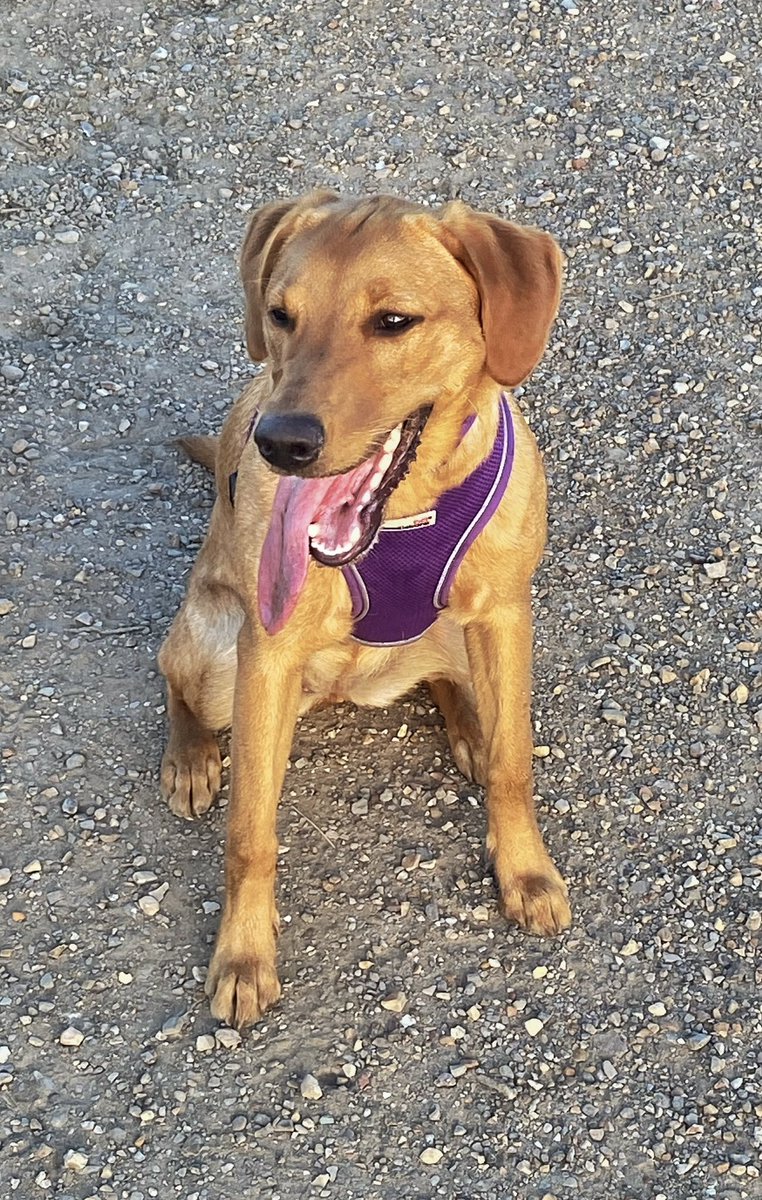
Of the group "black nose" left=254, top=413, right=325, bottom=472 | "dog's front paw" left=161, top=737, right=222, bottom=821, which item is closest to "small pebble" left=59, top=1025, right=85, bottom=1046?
"dog's front paw" left=161, top=737, right=222, bottom=821

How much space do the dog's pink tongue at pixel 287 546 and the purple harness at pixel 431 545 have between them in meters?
0.22

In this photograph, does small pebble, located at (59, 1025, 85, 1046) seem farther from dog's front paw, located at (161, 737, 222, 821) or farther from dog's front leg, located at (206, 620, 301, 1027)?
dog's front paw, located at (161, 737, 222, 821)

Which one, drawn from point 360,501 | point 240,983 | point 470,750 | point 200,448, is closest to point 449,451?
point 360,501

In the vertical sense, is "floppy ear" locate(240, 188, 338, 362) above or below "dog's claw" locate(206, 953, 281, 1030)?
above

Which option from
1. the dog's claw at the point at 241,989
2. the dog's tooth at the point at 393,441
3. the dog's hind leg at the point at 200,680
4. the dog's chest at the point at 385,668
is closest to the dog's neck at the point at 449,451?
the dog's tooth at the point at 393,441

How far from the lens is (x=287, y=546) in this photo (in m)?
4.12

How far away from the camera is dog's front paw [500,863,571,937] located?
15.9ft

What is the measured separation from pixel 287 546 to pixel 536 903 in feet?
5.27

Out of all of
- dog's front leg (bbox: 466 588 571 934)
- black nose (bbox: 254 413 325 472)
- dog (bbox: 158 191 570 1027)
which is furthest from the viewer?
dog's front leg (bbox: 466 588 571 934)

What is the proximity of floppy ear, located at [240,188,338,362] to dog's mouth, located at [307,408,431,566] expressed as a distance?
0.64 m

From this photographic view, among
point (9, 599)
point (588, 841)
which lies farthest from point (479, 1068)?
point (9, 599)

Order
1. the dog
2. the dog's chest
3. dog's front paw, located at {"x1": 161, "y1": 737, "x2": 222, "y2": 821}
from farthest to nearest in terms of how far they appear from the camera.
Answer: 1. dog's front paw, located at {"x1": 161, "y1": 737, "x2": 222, "y2": 821}
2. the dog's chest
3. the dog

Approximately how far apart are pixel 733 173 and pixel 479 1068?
5265 millimetres

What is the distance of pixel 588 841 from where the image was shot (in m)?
5.18
